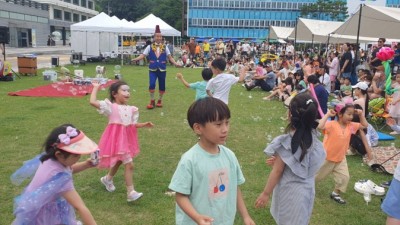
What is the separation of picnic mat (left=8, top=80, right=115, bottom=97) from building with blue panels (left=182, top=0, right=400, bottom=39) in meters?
64.6

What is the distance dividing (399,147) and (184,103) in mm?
5801

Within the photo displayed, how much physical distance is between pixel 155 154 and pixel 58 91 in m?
7.49

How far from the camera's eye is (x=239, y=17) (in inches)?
3019

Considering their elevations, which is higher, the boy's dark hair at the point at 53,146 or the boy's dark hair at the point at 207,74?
the boy's dark hair at the point at 207,74

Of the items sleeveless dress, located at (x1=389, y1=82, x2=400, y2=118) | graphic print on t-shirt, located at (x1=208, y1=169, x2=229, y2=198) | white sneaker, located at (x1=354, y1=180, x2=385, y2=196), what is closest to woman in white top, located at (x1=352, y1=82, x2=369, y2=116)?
sleeveless dress, located at (x1=389, y1=82, x2=400, y2=118)

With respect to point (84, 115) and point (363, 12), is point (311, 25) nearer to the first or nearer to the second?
point (363, 12)

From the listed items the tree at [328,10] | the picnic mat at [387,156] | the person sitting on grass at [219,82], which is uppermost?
the tree at [328,10]

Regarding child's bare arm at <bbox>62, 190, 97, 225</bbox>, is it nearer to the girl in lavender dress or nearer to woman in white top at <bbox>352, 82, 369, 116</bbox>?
the girl in lavender dress

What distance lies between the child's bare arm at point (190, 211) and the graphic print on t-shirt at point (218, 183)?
0.16 metres

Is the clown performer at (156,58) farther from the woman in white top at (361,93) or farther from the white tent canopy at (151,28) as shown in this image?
the white tent canopy at (151,28)

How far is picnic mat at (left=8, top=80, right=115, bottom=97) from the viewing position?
1162cm

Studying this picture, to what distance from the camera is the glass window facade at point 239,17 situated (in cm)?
7581

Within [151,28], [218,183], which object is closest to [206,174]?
[218,183]

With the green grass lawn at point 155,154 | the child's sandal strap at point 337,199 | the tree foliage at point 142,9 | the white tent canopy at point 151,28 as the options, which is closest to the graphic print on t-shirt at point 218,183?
the green grass lawn at point 155,154
